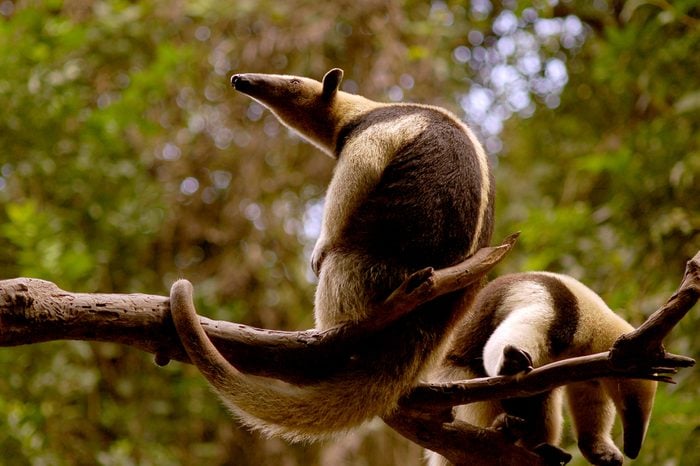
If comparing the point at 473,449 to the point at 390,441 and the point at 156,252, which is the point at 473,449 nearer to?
the point at 390,441

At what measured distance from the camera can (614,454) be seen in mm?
2326

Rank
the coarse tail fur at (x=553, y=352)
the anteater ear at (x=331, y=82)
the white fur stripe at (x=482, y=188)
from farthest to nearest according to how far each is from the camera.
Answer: the anteater ear at (x=331, y=82)
the coarse tail fur at (x=553, y=352)
the white fur stripe at (x=482, y=188)

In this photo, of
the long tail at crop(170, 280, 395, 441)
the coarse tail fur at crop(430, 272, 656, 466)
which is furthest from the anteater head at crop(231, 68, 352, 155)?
the long tail at crop(170, 280, 395, 441)

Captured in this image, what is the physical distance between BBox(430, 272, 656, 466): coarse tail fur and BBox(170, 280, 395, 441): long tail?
0.46 m

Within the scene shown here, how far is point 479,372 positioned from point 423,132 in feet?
2.58

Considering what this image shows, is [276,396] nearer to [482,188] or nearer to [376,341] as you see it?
[376,341]

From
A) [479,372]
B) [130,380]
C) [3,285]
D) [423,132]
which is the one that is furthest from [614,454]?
[130,380]

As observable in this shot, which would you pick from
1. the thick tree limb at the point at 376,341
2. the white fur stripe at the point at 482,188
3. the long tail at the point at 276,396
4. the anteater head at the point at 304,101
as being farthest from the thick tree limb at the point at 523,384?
the anteater head at the point at 304,101

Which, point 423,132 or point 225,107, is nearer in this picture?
point 423,132

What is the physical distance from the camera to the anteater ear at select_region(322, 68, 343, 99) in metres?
2.38

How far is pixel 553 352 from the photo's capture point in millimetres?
2254

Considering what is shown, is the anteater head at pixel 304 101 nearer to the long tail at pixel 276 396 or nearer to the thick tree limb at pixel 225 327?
the thick tree limb at pixel 225 327

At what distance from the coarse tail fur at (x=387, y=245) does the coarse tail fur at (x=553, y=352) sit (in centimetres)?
25

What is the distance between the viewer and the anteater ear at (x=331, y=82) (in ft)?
7.82
